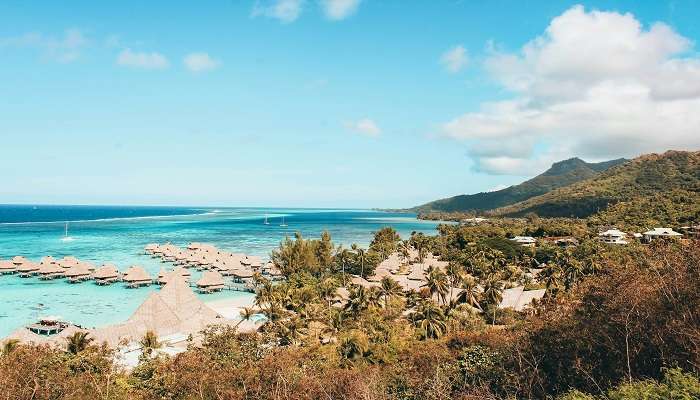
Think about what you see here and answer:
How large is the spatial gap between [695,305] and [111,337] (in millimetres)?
26756

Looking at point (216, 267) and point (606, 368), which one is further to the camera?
point (216, 267)

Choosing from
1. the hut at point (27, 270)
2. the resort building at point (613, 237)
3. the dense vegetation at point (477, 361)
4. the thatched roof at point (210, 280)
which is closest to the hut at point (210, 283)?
the thatched roof at point (210, 280)

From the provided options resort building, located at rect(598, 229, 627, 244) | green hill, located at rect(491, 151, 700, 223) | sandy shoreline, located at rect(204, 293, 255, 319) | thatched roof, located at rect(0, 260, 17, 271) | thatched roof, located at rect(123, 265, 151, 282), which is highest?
green hill, located at rect(491, 151, 700, 223)

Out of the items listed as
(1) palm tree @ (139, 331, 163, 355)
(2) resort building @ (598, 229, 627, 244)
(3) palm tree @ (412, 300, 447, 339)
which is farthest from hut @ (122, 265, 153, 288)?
(2) resort building @ (598, 229, 627, 244)

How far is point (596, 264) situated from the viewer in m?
42.1

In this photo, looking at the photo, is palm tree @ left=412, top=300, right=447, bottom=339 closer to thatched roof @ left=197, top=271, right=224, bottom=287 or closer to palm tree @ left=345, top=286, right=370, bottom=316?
palm tree @ left=345, top=286, right=370, bottom=316

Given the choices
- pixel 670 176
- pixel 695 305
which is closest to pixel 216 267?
pixel 695 305

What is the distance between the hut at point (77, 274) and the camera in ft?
157

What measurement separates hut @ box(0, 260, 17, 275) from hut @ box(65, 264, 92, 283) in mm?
7995

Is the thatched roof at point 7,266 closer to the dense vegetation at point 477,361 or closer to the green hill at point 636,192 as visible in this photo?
the dense vegetation at point 477,361

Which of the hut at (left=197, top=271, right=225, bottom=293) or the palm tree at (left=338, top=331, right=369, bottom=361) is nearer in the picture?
the palm tree at (left=338, top=331, right=369, bottom=361)

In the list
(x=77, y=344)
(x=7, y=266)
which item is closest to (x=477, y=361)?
(x=77, y=344)

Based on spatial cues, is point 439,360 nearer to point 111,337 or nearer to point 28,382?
point 28,382

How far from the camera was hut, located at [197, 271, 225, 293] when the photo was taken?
4475cm
